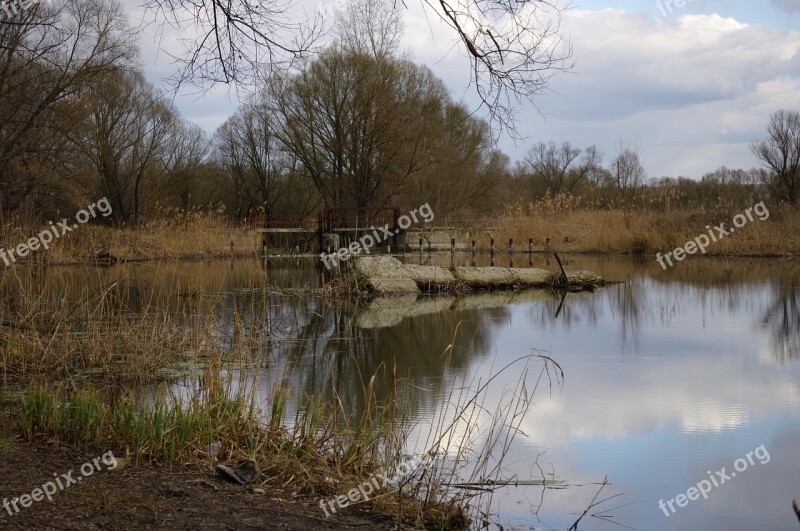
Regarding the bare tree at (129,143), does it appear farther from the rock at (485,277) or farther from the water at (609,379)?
the rock at (485,277)

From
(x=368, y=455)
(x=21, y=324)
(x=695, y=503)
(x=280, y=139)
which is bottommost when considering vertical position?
(x=695, y=503)

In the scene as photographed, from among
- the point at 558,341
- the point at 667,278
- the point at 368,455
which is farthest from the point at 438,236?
the point at 368,455

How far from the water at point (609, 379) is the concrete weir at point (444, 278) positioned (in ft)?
2.83

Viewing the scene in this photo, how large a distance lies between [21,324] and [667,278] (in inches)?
634

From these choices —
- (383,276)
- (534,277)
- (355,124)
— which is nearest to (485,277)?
(534,277)

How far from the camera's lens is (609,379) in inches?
312

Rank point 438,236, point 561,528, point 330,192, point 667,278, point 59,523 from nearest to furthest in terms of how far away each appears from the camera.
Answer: point 59,523, point 561,528, point 667,278, point 438,236, point 330,192

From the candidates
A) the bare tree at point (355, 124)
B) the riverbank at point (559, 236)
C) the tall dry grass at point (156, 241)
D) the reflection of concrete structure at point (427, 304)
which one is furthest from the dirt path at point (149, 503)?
the bare tree at point (355, 124)

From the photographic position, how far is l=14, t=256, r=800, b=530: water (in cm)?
464

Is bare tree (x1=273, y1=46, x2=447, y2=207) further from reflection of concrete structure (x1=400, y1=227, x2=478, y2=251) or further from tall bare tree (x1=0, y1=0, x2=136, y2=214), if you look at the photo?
tall bare tree (x1=0, y1=0, x2=136, y2=214)

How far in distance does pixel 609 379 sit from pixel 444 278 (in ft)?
27.7

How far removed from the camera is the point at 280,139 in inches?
1383

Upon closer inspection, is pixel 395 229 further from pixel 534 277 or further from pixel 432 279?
pixel 432 279

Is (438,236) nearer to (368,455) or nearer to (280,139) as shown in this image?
(280,139)
